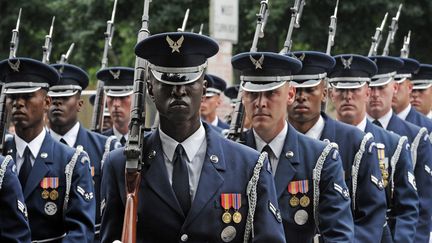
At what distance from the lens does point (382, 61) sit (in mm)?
11484

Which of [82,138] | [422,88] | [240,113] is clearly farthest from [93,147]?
[422,88]

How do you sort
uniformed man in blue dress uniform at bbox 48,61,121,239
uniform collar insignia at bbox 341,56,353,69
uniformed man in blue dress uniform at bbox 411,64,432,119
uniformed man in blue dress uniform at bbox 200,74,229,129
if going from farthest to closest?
uniformed man in blue dress uniform at bbox 200,74,229,129 → uniformed man in blue dress uniform at bbox 411,64,432,119 → uniformed man in blue dress uniform at bbox 48,61,121,239 → uniform collar insignia at bbox 341,56,353,69

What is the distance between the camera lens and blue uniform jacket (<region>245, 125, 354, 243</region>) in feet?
25.3

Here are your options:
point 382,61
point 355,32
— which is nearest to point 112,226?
point 382,61

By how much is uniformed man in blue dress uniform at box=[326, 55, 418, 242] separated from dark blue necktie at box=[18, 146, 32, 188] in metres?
2.79

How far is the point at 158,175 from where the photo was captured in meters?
6.26

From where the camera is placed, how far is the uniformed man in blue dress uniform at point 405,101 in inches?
493

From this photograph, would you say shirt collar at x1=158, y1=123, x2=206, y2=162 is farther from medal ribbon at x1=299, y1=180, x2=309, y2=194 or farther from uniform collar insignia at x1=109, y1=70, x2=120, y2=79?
uniform collar insignia at x1=109, y1=70, x2=120, y2=79

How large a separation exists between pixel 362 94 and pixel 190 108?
4.25m

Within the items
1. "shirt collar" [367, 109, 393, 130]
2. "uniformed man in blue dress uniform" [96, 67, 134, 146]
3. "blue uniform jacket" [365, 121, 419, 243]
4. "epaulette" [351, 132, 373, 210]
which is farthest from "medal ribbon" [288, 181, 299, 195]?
"uniformed man in blue dress uniform" [96, 67, 134, 146]

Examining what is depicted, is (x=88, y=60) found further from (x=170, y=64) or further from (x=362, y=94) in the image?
(x=170, y=64)

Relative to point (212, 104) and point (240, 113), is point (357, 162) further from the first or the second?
point (212, 104)

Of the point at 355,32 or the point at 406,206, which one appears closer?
the point at 406,206

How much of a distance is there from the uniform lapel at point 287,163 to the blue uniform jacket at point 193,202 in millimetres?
1389
